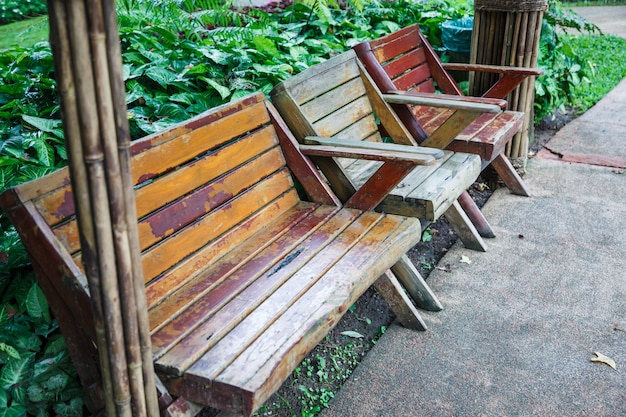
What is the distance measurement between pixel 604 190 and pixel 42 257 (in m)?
3.87

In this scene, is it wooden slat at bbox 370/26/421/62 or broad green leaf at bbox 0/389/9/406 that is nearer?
broad green leaf at bbox 0/389/9/406

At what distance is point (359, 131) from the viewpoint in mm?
3787

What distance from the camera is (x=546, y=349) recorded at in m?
2.99

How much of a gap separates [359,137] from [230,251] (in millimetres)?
1320

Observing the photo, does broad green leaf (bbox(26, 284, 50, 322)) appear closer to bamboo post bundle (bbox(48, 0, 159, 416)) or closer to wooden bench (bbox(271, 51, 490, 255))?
bamboo post bundle (bbox(48, 0, 159, 416))

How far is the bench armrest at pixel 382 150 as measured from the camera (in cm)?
280

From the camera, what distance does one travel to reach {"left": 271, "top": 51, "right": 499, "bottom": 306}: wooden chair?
10.2ft

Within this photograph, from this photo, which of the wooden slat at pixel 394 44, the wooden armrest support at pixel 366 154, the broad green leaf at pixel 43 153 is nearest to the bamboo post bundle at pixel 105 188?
the broad green leaf at pixel 43 153

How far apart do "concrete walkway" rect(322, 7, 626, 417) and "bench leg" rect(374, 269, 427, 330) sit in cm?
5

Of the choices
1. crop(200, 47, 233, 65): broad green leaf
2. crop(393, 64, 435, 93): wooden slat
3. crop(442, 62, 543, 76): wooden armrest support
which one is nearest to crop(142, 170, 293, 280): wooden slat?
crop(200, 47, 233, 65): broad green leaf

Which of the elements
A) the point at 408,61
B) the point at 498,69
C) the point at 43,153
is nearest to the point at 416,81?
the point at 408,61

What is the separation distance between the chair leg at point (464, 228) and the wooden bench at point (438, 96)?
20cm

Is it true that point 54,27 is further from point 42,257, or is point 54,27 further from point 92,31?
point 42,257

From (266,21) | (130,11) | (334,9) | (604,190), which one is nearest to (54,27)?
(130,11)
